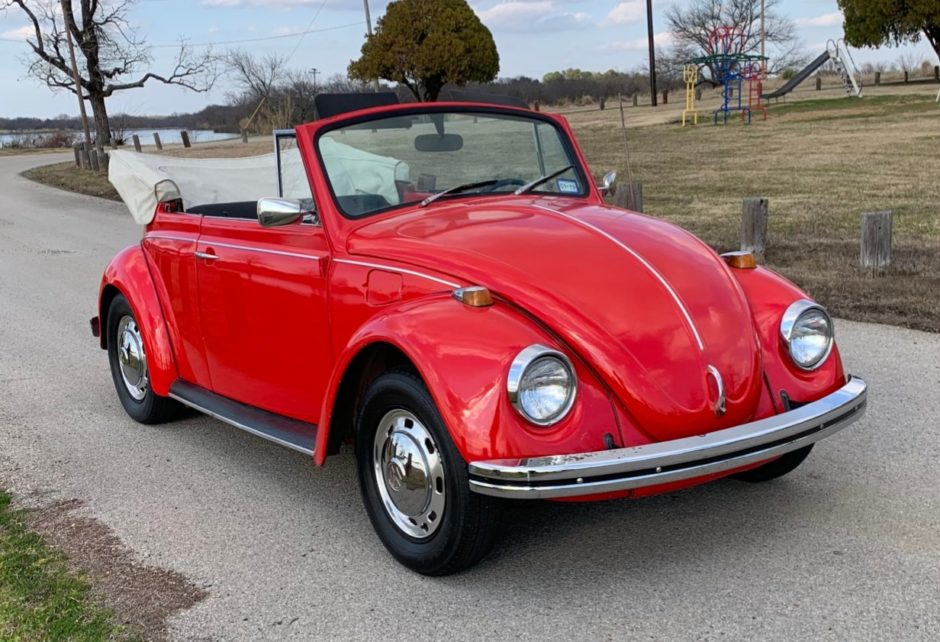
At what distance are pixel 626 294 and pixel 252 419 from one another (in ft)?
6.31

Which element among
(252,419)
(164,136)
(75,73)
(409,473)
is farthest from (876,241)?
(164,136)

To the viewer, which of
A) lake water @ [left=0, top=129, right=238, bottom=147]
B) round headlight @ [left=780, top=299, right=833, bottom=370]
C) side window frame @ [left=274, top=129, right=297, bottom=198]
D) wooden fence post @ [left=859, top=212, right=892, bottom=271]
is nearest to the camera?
round headlight @ [left=780, top=299, right=833, bottom=370]

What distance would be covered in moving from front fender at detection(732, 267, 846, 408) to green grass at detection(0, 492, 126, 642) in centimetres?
249

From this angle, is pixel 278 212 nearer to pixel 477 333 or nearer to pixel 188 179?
pixel 477 333

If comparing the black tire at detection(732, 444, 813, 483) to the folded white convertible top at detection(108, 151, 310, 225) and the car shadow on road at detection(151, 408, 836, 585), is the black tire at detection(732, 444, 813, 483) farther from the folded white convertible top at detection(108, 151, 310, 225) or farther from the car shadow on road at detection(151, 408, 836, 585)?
the folded white convertible top at detection(108, 151, 310, 225)

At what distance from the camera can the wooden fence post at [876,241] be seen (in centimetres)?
814

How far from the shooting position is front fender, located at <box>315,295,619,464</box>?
3018 millimetres

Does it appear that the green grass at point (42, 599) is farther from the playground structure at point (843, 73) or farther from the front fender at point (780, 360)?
the playground structure at point (843, 73)

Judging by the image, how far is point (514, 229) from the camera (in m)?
3.76

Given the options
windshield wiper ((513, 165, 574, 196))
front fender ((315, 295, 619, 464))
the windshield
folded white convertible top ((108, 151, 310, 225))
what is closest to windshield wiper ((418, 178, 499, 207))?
the windshield

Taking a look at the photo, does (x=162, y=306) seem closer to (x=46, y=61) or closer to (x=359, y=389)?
(x=359, y=389)

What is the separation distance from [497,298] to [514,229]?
499 millimetres

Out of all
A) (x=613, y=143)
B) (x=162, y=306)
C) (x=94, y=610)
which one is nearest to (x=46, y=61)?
(x=613, y=143)

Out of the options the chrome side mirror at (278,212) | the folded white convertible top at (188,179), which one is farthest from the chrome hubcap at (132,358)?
the chrome side mirror at (278,212)
